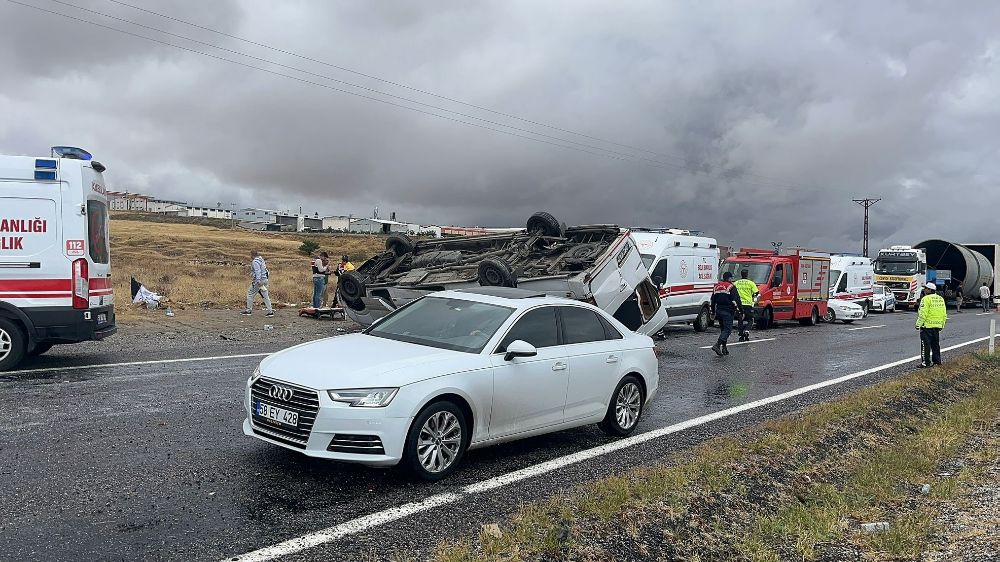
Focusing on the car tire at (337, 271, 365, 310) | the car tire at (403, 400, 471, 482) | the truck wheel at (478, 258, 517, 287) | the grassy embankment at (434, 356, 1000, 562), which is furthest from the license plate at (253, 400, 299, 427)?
the car tire at (337, 271, 365, 310)

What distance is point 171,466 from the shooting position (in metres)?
5.83

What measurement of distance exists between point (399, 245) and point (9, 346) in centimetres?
736

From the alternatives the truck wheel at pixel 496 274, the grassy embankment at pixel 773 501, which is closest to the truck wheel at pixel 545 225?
the truck wheel at pixel 496 274

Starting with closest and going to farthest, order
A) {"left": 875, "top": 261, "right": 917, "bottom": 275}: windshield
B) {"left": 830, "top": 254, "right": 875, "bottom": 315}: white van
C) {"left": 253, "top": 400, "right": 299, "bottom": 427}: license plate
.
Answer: {"left": 253, "top": 400, "right": 299, "bottom": 427}: license plate < {"left": 830, "top": 254, "right": 875, "bottom": 315}: white van < {"left": 875, "top": 261, "right": 917, "bottom": 275}: windshield

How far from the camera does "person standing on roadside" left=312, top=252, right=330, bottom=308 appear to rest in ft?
64.6

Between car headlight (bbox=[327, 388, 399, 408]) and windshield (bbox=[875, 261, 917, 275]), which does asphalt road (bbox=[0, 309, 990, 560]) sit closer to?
car headlight (bbox=[327, 388, 399, 408])

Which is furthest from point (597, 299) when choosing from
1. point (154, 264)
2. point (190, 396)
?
point (154, 264)

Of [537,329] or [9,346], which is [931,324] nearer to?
[537,329]

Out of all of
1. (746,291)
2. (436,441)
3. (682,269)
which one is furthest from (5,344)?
(746,291)

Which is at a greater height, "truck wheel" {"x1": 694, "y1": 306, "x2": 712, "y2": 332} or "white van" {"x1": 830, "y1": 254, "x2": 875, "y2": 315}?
"white van" {"x1": 830, "y1": 254, "x2": 875, "y2": 315}

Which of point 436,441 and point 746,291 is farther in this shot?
point 746,291

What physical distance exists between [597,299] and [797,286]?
14.9 m

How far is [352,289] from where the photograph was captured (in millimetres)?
14180

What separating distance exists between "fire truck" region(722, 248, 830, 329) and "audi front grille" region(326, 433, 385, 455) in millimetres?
19474
